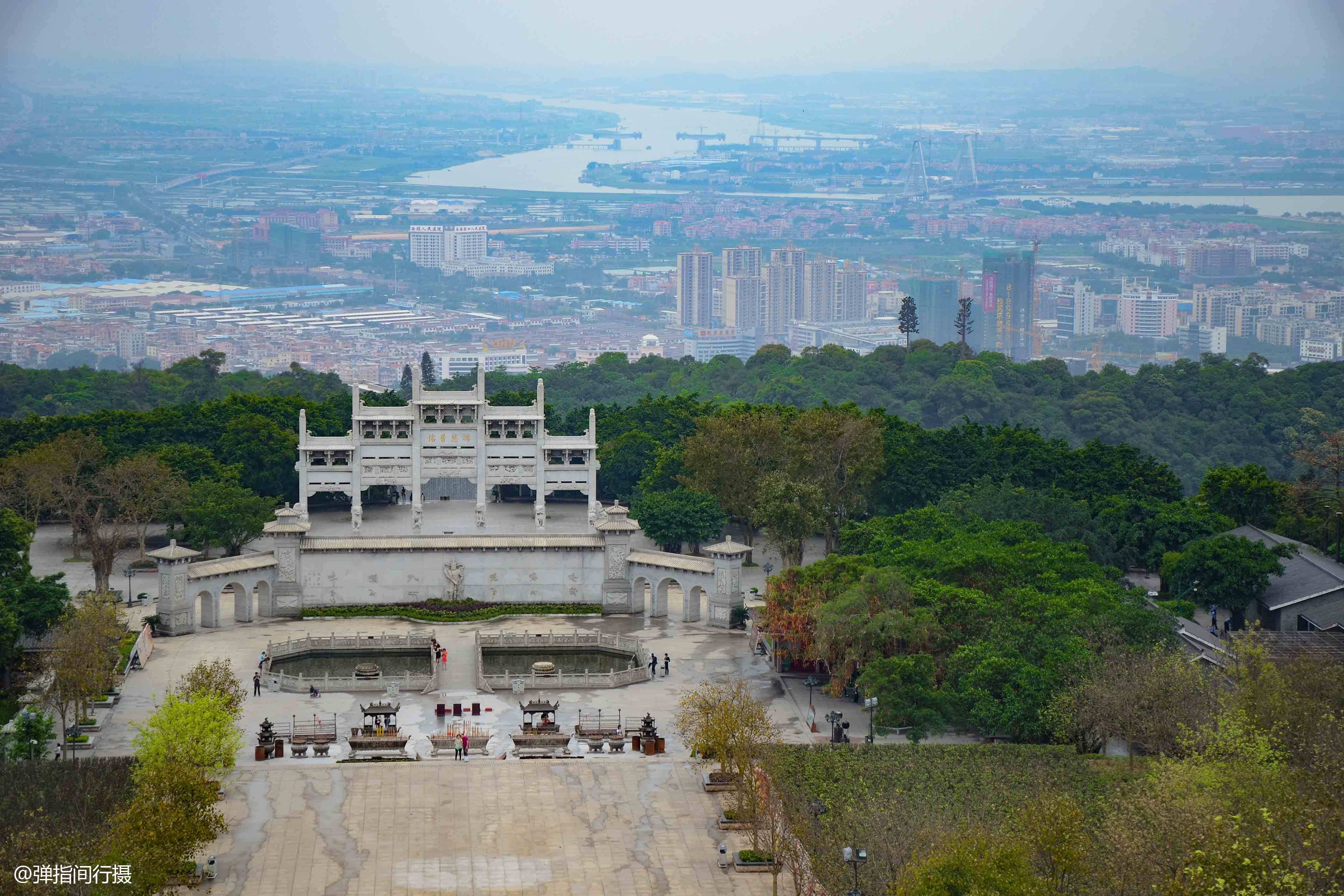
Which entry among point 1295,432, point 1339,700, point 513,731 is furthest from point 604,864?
point 1295,432

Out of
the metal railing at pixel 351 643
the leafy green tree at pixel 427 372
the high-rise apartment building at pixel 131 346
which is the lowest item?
the high-rise apartment building at pixel 131 346

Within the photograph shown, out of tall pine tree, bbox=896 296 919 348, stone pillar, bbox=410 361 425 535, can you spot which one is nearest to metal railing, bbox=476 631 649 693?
stone pillar, bbox=410 361 425 535

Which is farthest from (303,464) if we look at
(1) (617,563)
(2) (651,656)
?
(2) (651,656)

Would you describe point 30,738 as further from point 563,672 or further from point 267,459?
point 267,459

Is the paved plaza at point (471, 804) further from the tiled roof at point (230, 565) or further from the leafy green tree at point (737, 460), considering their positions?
the leafy green tree at point (737, 460)

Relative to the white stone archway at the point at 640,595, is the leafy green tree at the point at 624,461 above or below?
above

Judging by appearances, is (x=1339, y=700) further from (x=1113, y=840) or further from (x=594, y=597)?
(x=594, y=597)

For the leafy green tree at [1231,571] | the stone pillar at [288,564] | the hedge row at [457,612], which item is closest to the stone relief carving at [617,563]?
the hedge row at [457,612]
